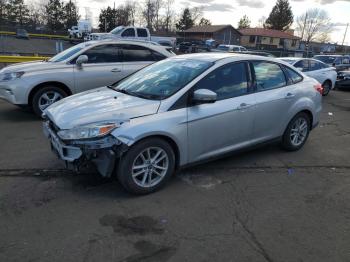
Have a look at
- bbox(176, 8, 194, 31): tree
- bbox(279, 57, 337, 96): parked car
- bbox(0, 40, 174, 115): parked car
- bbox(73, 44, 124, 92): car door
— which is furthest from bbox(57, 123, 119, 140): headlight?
bbox(176, 8, 194, 31): tree

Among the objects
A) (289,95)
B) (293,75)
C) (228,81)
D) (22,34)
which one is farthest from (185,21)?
(228,81)

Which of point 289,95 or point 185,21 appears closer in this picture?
point 289,95

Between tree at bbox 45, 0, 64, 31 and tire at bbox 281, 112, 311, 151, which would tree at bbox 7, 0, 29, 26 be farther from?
tire at bbox 281, 112, 311, 151

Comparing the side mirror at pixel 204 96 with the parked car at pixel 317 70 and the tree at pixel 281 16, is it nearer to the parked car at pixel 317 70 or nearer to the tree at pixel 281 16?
the parked car at pixel 317 70

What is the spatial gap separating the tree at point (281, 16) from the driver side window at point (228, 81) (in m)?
96.5

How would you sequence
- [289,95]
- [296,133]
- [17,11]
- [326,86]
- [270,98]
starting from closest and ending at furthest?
[270,98] < [289,95] < [296,133] < [326,86] < [17,11]

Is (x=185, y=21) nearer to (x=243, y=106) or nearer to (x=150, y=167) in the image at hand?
(x=243, y=106)

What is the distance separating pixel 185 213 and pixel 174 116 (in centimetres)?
115

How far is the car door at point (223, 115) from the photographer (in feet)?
14.8

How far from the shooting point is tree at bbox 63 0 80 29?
7172 cm

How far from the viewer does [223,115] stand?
471 cm

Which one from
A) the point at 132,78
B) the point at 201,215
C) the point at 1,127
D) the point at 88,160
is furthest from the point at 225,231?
the point at 1,127

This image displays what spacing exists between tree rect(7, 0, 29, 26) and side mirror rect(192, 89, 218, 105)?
7914 centimetres

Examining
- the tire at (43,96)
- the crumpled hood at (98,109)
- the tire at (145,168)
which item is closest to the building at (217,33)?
the tire at (43,96)
